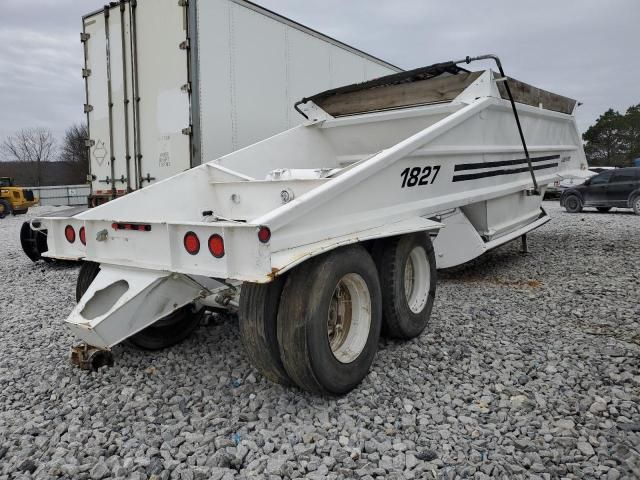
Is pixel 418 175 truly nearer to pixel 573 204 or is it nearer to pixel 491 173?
pixel 491 173

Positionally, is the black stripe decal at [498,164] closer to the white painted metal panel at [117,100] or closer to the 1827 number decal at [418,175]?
the 1827 number decal at [418,175]

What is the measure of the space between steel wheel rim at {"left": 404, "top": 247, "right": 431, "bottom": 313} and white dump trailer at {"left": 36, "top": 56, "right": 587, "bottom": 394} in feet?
0.04

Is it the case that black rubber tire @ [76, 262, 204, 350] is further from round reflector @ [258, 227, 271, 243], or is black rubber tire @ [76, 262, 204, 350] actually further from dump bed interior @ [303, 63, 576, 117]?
dump bed interior @ [303, 63, 576, 117]

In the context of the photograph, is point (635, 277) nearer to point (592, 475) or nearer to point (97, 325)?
point (592, 475)

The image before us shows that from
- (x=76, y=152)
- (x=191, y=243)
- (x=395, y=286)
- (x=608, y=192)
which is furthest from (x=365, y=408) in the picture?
(x=76, y=152)

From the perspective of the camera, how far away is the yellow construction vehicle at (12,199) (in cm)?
2145

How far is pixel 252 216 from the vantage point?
452 cm

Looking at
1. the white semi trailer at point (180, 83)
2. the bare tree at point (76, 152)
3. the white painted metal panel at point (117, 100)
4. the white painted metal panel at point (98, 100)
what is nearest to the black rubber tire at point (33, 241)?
the white semi trailer at point (180, 83)

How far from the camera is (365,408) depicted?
2.91 meters

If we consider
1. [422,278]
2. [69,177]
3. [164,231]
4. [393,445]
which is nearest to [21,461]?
[164,231]

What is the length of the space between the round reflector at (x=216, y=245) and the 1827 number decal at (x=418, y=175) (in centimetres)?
179

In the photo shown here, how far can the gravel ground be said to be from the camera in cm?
Result: 240

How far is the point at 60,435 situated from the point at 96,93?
6096 mm

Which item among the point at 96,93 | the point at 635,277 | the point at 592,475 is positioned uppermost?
the point at 96,93
